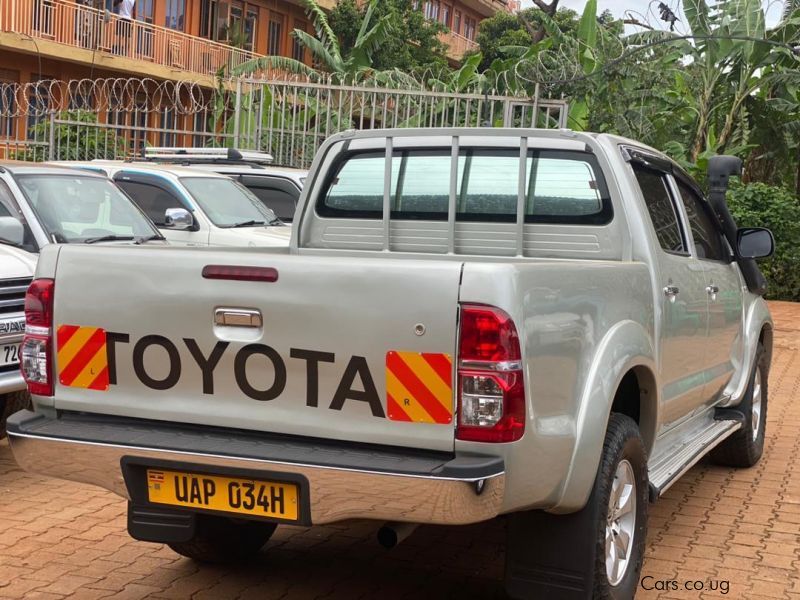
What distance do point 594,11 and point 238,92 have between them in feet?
22.0

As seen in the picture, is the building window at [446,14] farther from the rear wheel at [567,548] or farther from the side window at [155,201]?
the rear wheel at [567,548]

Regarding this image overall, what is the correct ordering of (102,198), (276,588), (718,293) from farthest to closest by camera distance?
(102,198) → (718,293) → (276,588)

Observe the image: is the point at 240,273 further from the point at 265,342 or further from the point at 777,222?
the point at 777,222

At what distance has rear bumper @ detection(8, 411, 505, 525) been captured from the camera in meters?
3.43

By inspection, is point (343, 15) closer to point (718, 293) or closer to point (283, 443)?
point (718, 293)

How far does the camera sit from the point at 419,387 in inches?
138

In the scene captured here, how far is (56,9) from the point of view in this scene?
947 inches

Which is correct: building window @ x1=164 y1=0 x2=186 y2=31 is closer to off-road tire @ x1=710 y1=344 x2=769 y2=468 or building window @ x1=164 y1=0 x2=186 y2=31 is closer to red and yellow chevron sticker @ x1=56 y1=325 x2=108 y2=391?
off-road tire @ x1=710 y1=344 x2=769 y2=468

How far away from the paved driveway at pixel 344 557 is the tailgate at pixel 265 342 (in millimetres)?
1135

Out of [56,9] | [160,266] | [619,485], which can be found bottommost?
[619,485]

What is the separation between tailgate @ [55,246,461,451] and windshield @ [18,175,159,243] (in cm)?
370

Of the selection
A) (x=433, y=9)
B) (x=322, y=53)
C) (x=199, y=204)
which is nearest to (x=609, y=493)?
(x=199, y=204)

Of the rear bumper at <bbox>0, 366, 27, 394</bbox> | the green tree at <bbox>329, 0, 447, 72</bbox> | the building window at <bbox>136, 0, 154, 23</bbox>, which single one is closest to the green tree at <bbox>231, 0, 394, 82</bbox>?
the green tree at <bbox>329, 0, 447, 72</bbox>

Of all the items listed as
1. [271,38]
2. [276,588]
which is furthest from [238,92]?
[271,38]
